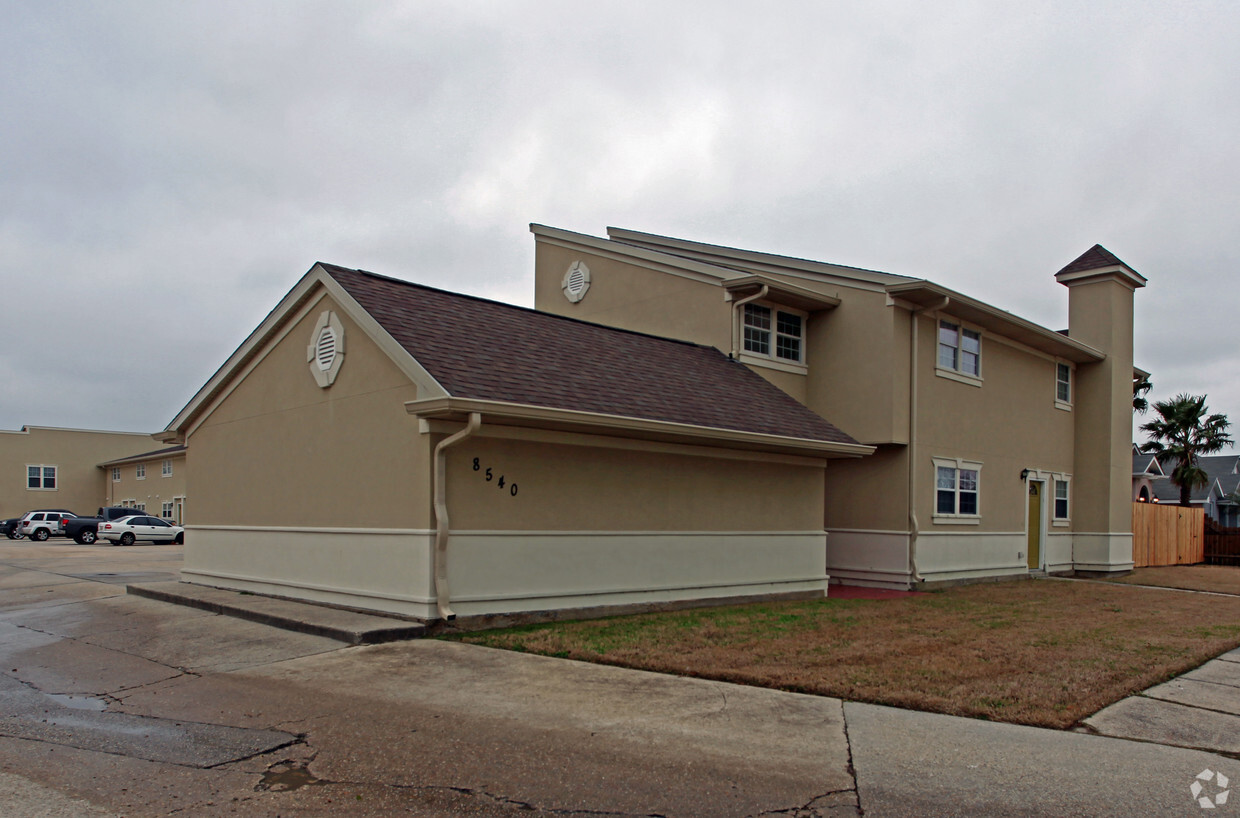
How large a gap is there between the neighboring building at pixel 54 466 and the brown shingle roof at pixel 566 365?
51903mm

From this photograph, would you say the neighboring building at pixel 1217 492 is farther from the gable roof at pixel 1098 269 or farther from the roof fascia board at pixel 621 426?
the roof fascia board at pixel 621 426

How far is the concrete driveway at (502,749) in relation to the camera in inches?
203

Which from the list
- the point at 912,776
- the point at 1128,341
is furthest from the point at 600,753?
the point at 1128,341

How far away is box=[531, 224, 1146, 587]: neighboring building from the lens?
17.4 m

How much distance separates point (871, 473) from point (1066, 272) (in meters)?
10.3

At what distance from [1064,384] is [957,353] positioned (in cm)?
630

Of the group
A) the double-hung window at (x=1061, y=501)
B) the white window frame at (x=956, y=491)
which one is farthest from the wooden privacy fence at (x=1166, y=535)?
the white window frame at (x=956, y=491)

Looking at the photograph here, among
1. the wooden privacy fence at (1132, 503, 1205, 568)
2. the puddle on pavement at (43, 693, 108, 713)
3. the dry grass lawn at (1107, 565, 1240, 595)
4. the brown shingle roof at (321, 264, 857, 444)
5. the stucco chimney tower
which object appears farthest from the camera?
the wooden privacy fence at (1132, 503, 1205, 568)

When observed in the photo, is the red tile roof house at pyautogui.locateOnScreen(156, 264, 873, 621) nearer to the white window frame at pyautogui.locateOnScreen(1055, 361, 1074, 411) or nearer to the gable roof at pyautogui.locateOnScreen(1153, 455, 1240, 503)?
the white window frame at pyautogui.locateOnScreen(1055, 361, 1074, 411)

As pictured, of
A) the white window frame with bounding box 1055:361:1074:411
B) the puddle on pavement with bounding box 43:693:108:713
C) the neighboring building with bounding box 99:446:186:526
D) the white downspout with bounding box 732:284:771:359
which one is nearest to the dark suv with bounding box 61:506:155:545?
the neighboring building with bounding box 99:446:186:526

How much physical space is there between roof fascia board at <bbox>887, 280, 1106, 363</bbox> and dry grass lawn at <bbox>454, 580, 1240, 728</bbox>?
5772 mm

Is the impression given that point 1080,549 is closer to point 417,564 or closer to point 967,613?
point 967,613

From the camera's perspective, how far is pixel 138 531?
37312mm

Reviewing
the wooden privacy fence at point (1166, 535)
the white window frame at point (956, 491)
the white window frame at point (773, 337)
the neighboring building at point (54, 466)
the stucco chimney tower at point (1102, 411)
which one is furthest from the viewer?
the neighboring building at point (54, 466)
